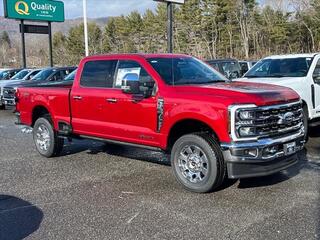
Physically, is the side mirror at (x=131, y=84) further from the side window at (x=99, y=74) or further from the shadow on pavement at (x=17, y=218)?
the shadow on pavement at (x=17, y=218)

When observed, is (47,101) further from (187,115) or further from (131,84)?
(187,115)

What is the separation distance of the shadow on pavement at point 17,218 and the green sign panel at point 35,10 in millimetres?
25802

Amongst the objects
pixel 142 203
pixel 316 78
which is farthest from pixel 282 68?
pixel 142 203

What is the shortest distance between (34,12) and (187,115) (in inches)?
1069

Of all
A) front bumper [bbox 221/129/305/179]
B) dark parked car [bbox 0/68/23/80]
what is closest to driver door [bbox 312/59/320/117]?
front bumper [bbox 221/129/305/179]

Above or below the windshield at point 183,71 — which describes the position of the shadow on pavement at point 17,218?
below

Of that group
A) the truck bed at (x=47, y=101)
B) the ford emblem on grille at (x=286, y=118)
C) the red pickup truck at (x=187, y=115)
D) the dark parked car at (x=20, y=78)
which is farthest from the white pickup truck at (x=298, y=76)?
the dark parked car at (x=20, y=78)

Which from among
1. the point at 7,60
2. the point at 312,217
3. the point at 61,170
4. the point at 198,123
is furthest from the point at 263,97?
the point at 7,60

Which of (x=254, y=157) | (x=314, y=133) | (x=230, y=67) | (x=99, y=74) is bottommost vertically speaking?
(x=314, y=133)

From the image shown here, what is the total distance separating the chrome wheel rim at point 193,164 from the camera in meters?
5.85

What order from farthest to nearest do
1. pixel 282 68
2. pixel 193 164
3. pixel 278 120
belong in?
1. pixel 282 68
2. pixel 193 164
3. pixel 278 120

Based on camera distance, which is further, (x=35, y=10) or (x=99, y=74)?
(x=35, y=10)

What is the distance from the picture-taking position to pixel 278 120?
5703 mm

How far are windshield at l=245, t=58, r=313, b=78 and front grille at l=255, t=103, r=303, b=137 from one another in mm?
3552
